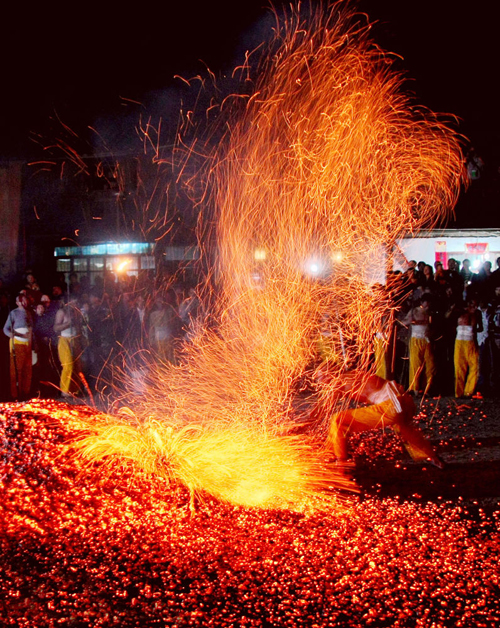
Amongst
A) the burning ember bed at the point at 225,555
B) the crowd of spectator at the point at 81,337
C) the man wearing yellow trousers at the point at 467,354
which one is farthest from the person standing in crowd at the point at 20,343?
the man wearing yellow trousers at the point at 467,354

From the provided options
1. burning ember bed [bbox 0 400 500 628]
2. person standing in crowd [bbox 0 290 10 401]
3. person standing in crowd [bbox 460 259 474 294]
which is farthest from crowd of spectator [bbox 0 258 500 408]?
burning ember bed [bbox 0 400 500 628]

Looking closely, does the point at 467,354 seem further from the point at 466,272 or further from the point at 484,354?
the point at 466,272

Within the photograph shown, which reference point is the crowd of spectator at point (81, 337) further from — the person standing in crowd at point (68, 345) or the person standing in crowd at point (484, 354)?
the person standing in crowd at point (484, 354)

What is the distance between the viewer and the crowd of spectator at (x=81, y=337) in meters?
8.93

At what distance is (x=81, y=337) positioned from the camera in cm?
932

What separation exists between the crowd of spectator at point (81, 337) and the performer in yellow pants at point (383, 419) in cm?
425

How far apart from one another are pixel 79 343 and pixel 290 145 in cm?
448

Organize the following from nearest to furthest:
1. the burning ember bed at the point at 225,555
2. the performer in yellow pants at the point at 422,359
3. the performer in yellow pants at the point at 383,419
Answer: the burning ember bed at the point at 225,555 < the performer in yellow pants at the point at 383,419 < the performer in yellow pants at the point at 422,359

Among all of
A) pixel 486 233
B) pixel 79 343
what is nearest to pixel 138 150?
pixel 79 343

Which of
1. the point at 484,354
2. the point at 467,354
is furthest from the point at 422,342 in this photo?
the point at 484,354

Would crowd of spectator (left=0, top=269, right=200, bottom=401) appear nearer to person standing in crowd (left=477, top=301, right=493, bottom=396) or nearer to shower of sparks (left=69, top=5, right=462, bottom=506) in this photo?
shower of sparks (left=69, top=5, right=462, bottom=506)

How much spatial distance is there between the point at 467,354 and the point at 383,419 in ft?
12.4

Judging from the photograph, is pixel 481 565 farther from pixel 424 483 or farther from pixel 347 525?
pixel 424 483

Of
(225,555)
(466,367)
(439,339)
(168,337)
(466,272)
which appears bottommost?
(225,555)
